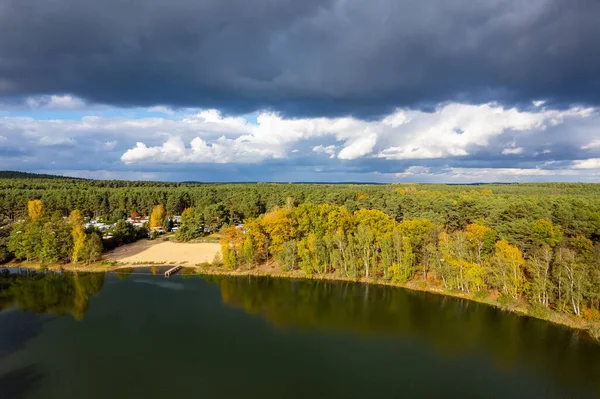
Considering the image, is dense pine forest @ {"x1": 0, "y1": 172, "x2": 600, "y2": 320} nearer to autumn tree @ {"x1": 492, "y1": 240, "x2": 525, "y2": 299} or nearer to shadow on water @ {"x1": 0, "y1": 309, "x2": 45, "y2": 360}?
autumn tree @ {"x1": 492, "y1": 240, "x2": 525, "y2": 299}

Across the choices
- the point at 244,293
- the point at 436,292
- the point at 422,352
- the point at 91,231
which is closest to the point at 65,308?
the point at 244,293

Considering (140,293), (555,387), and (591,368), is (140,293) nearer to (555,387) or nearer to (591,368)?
(555,387)

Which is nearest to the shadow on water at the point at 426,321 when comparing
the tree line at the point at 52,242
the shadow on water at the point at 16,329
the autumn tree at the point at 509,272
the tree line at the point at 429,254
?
the tree line at the point at 429,254

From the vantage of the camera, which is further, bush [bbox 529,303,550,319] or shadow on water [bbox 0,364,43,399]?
bush [bbox 529,303,550,319]

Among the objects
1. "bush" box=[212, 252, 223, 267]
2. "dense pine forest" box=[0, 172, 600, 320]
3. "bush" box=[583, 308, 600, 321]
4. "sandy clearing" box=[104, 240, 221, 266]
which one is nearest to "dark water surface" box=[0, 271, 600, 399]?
"bush" box=[583, 308, 600, 321]

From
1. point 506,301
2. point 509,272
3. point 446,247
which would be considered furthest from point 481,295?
point 446,247

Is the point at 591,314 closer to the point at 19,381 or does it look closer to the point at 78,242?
the point at 19,381

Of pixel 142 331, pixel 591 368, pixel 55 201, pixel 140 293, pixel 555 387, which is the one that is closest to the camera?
Result: pixel 555 387

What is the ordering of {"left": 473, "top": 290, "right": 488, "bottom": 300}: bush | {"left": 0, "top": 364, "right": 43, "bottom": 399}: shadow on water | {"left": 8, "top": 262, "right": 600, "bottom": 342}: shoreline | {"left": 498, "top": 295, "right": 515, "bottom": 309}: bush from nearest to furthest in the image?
{"left": 0, "top": 364, "right": 43, "bottom": 399}: shadow on water, {"left": 8, "top": 262, "right": 600, "bottom": 342}: shoreline, {"left": 498, "top": 295, "right": 515, "bottom": 309}: bush, {"left": 473, "top": 290, "right": 488, "bottom": 300}: bush
